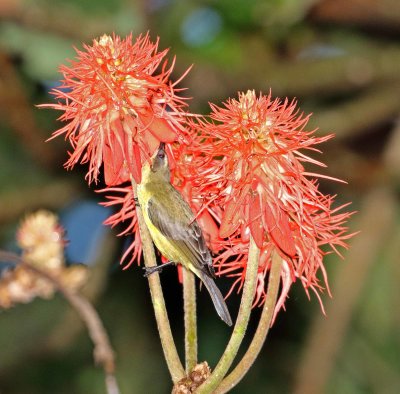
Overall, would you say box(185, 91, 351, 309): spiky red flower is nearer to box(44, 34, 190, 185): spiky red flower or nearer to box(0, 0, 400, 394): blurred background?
box(44, 34, 190, 185): spiky red flower

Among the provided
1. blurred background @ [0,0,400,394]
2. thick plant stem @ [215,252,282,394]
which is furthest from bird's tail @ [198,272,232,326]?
blurred background @ [0,0,400,394]

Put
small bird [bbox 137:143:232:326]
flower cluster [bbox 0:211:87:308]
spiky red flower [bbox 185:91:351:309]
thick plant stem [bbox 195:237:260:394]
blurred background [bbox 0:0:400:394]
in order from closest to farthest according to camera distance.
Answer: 1. thick plant stem [bbox 195:237:260:394]
2. spiky red flower [bbox 185:91:351:309]
3. small bird [bbox 137:143:232:326]
4. flower cluster [bbox 0:211:87:308]
5. blurred background [bbox 0:0:400:394]

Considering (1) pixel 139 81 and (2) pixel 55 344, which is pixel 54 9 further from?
(1) pixel 139 81

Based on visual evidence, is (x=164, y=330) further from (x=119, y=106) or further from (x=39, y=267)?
(x=39, y=267)

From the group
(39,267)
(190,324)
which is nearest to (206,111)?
(39,267)

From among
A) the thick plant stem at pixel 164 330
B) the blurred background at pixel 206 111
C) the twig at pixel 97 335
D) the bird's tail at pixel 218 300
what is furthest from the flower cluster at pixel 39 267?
the blurred background at pixel 206 111

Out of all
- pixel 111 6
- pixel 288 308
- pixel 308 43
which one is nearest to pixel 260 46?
pixel 308 43

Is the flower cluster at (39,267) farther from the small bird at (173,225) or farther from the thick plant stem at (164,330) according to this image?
the thick plant stem at (164,330)

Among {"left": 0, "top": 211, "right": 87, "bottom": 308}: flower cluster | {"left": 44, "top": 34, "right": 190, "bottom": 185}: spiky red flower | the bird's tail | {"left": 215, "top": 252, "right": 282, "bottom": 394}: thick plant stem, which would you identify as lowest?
{"left": 215, "top": 252, "right": 282, "bottom": 394}: thick plant stem
